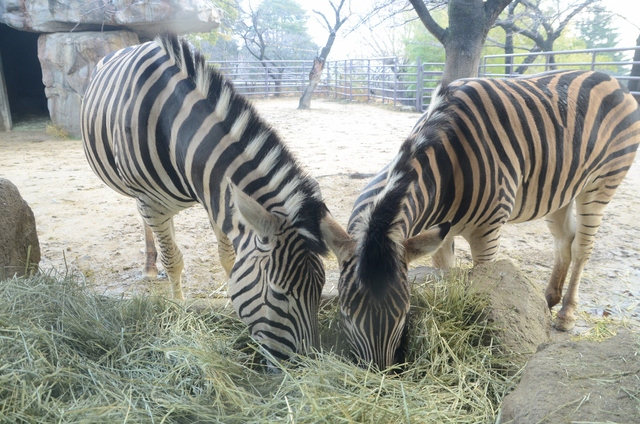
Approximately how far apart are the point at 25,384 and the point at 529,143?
11.1 feet

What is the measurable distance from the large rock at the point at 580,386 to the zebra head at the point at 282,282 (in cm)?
96

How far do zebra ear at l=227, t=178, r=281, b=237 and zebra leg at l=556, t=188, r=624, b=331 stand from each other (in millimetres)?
2956

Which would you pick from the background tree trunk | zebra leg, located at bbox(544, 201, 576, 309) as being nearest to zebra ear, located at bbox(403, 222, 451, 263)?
zebra leg, located at bbox(544, 201, 576, 309)

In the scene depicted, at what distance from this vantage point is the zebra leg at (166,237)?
3.72 metres

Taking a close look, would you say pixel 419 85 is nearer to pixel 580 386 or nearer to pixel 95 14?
pixel 95 14

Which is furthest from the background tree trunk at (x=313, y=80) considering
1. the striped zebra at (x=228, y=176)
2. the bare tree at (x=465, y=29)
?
the striped zebra at (x=228, y=176)

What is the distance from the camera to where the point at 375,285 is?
7.06 ft

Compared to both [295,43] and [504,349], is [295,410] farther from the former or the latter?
[295,43]

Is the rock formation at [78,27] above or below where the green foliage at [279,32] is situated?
below

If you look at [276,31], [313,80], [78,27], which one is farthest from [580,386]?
[276,31]

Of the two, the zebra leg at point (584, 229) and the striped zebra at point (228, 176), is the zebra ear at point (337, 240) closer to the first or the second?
the striped zebra at point (228, 176)

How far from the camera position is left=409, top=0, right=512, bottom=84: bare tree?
224 inches

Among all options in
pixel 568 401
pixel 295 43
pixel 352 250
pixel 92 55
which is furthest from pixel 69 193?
pixel 295 43

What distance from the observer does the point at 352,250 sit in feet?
7.39
